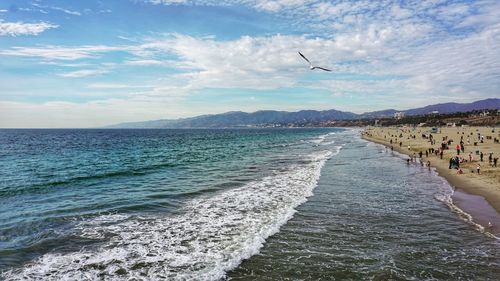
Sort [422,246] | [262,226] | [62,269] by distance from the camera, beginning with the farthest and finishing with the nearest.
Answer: [262,226], [422,246], [62,269]

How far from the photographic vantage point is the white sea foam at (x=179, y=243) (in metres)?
12.0

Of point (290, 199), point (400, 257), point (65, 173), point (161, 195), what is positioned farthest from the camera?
point (65, 173)

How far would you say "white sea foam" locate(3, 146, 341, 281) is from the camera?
12.0 metres

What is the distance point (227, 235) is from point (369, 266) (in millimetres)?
6344

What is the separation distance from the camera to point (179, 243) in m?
14.9

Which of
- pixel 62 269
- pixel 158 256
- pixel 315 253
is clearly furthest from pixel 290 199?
pixel 62 269

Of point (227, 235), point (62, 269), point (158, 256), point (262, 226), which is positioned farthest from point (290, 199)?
point (62, 269)

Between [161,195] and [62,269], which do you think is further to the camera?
Answer: [161,195]

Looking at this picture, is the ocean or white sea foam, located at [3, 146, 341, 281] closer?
white sea foam, located at [3, 146, 341, 281]

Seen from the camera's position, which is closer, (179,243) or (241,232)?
(179,243)

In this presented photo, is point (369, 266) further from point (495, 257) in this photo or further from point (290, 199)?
point (290, 199)

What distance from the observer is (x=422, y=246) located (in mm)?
14211

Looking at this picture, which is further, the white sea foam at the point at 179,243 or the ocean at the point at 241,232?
the ocean at the point at 241,232

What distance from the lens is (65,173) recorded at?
3647 cm
